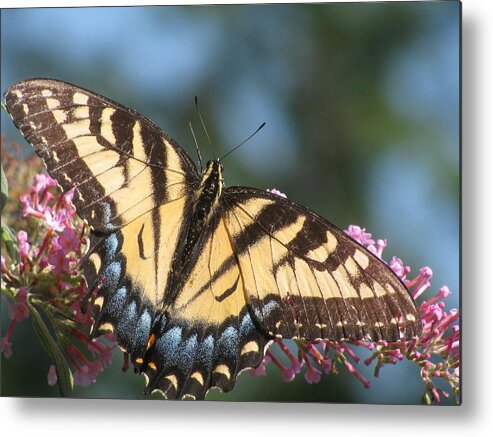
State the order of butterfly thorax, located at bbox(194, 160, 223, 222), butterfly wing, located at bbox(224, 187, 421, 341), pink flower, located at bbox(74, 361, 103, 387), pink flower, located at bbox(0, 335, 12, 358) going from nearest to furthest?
butterfly wing, located at bbox(224, 187, 421, 341), butterfly thorax, located at bbox(194, 160, 223, 222), pink flower, located at bbox(74, 361, 103, 387), pink flower, located at bbox(0, 335, 12, 358)

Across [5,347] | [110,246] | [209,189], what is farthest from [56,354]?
[209,189]

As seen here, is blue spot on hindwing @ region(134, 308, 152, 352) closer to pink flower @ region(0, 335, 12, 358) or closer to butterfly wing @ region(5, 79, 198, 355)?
butterfly wing @ region(5, 79, 198, 355)

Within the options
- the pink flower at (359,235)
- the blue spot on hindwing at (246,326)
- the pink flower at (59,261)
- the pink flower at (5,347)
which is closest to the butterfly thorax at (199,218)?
the blue spot on hindwing at (246,326)

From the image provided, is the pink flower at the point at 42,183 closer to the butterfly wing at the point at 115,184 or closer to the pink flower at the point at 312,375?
the butterfly wing at the point at 115,184

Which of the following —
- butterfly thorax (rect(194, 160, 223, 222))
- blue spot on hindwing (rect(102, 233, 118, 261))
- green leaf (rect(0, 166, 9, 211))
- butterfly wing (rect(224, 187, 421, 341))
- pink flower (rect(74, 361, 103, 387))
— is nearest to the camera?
butterfly wing (rect(224, 187, 421, 341))

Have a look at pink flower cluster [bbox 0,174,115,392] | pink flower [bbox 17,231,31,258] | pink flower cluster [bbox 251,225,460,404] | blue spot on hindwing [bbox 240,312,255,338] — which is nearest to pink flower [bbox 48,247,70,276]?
pink flower cluster [bbox 0,174,115,392]

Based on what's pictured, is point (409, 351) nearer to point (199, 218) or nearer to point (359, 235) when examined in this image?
point (359, 235)
